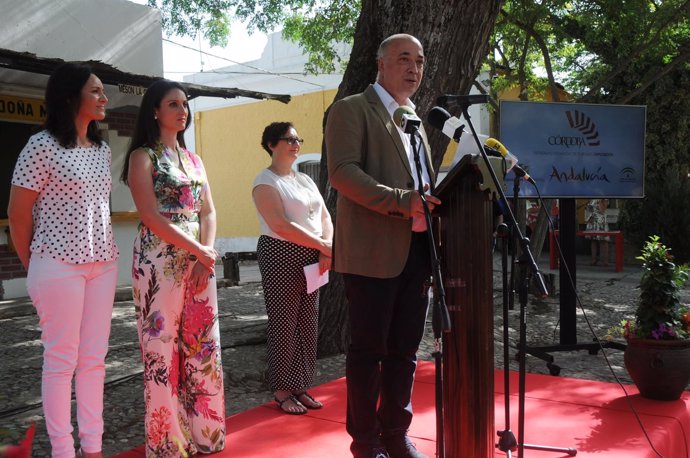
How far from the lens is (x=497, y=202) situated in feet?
9.02

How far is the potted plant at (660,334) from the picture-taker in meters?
4.15

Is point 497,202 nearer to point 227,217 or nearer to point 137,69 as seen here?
point 137,69

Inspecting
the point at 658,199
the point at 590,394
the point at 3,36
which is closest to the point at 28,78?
the point at 3,36

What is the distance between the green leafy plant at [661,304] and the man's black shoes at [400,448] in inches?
82.4

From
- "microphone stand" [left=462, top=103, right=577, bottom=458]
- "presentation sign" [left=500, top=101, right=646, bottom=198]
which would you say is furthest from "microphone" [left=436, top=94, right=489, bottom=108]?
"presentation sign" [left=500, top=101, right=646, bottom=198]

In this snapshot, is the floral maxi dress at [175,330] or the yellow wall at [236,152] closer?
the floral maxi dress at [175,330]

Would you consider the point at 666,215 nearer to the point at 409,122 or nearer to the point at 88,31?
the point at 88,31

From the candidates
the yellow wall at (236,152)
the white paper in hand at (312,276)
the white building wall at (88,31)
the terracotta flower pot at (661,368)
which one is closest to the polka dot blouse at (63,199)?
the white paper in hand at (312,276)

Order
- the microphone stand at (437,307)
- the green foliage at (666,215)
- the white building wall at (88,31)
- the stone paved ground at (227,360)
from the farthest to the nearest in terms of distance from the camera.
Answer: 1. the green foliage at (666,215)
2. the white building wall at (88,31)
3. the stone paved ground at (227,360)
4. the microphone stand at (437,307)

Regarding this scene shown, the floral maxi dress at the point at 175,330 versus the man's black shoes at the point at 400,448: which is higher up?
the floral maxi dress at the point at 175,330

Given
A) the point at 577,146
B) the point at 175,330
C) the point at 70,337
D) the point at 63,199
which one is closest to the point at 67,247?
the point at 63,199

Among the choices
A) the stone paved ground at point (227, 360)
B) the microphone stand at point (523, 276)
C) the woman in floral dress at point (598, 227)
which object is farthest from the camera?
the woman in floral dress at point (598, 227)

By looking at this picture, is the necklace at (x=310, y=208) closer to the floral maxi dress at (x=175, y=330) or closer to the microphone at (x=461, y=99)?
the floral maxi dress at (x=175, y=330)

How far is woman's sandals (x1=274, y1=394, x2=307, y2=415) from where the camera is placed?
13.2ft
